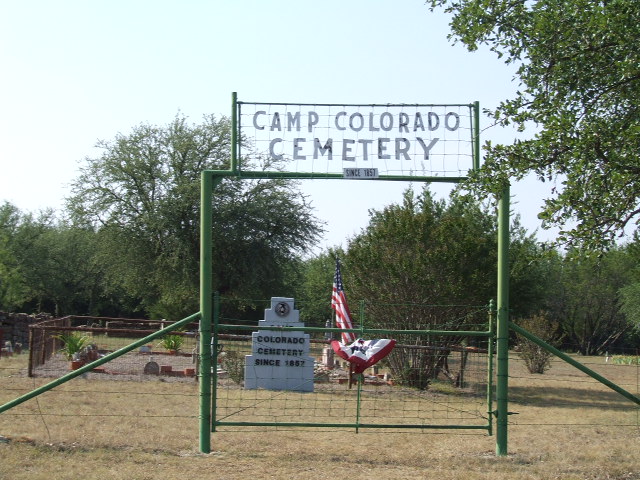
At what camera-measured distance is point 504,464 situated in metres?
9.03

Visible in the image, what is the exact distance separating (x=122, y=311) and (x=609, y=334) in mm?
29925

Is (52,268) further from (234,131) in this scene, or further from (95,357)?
(234,131)

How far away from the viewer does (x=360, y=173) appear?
30.5 feet

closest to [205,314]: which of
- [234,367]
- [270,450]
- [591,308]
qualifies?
[270,450]

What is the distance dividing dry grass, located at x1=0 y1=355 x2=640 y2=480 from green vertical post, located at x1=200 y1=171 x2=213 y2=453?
0.36 meters

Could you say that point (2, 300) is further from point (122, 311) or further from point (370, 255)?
point (370, 255)

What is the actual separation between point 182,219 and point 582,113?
84.0 feet

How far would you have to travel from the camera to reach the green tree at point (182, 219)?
3262cm

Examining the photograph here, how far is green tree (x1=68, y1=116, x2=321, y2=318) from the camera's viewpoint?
107 feet

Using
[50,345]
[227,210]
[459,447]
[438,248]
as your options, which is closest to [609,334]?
[227,210]

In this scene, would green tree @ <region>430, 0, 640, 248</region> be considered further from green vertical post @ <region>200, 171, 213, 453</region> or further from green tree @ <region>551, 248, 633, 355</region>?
green tree @ <region>551, 248, 633, 355</region>

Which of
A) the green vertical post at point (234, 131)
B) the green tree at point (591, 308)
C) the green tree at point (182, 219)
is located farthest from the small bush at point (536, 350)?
the green tree at point (591, 308)

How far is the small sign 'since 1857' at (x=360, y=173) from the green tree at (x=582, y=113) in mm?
1204

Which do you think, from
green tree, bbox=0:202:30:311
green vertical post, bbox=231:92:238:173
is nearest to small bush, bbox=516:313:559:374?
green vertical post, bbox=231:92:238:173
